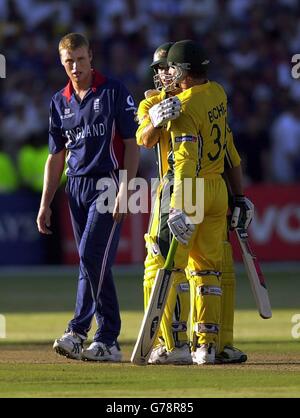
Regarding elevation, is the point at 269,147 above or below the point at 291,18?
below

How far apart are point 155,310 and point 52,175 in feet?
5.69

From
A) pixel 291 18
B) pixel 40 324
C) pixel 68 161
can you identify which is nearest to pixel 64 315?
pixel 40 324

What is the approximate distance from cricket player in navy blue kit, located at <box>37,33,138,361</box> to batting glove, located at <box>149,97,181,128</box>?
2.56 feet

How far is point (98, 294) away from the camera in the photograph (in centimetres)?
968

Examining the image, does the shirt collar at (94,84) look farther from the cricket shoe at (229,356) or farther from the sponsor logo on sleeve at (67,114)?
the cricket shoe at (229,356)

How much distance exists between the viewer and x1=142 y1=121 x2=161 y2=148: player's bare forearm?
908 centimetres

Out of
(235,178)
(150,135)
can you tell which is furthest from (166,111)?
(235,178)

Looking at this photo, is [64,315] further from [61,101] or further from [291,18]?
[291,18]

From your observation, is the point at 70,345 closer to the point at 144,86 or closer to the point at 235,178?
the point at 235,178

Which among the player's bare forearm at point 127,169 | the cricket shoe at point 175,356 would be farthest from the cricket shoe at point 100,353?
the player's bare forearm at point 127,169

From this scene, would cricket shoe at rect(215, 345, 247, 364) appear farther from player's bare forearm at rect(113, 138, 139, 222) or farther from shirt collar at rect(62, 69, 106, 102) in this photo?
shirt collar at rect(62, 69, 106, 102)

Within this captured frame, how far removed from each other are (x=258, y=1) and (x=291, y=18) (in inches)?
25.6

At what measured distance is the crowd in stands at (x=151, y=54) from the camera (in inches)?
781
